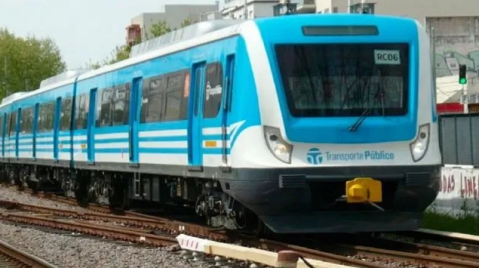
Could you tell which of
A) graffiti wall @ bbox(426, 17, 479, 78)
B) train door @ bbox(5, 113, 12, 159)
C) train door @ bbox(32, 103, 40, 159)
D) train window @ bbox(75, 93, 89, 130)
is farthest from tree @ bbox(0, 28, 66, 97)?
train window @ bbox(75, 93, 89, 130)

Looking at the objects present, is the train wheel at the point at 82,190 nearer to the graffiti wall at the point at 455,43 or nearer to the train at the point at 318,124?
the train at the point at 318,124

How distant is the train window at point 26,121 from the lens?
33.0 meters

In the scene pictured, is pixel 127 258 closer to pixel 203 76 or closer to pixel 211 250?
pixel 211 250

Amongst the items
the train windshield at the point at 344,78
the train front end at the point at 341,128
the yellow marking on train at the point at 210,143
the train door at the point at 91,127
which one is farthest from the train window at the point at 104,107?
the train windshield at the point at 344,78

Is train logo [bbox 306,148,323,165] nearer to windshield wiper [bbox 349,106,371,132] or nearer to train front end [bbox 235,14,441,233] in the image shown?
train front end [bbox 235,14,441,233]

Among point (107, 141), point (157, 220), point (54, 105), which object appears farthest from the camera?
point (54, 105)

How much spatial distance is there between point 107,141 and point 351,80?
27.5ft

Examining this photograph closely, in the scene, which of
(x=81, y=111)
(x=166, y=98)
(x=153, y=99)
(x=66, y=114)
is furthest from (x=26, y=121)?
(x=166, y=98)

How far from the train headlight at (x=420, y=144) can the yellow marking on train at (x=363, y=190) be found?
645 millimetres

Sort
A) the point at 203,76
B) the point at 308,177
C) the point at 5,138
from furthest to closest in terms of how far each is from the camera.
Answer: the point at 5,138
the point at 203,76
the point at 308,177

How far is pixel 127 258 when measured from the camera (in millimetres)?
14117

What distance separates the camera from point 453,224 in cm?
1755

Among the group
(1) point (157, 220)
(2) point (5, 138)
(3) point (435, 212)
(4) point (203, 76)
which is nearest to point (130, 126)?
(1) point (157, 220)

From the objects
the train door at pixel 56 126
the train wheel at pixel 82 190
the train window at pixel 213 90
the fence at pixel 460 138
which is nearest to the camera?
the train window at pixel 213 90
